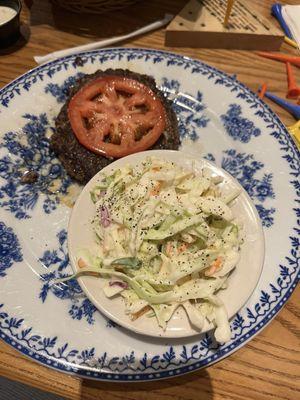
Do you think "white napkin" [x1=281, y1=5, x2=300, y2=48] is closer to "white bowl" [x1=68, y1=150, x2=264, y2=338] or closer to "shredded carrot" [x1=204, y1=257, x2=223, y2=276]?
"white bowl" [x1=68, y1=150, x2=264, y2=338]

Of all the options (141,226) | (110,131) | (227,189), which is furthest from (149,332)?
(110,131)

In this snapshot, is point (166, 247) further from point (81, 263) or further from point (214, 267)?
point (81, 263)

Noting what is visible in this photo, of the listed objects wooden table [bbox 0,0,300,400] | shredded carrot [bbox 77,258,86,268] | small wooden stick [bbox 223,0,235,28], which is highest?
small wooden stick [bbox 223,0,235,28]

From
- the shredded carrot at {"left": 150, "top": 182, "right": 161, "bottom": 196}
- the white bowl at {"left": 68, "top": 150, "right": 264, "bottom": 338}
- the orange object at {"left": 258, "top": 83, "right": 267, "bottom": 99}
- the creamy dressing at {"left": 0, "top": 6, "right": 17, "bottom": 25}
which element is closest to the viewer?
the white bowl at {"left": 68, "top": 150, "right": 264, "bottom": 338}

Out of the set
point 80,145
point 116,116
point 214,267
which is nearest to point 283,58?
point 116,116

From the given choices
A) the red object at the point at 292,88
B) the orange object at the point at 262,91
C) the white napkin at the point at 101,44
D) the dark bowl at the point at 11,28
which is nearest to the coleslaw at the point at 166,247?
the orange object at the point at 262,91

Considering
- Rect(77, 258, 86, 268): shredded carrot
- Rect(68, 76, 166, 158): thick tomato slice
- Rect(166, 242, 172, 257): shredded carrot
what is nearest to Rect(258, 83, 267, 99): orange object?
Rect(68, 76, 166, 158): thick tomato slice

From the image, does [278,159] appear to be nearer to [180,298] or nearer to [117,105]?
[117,105]
